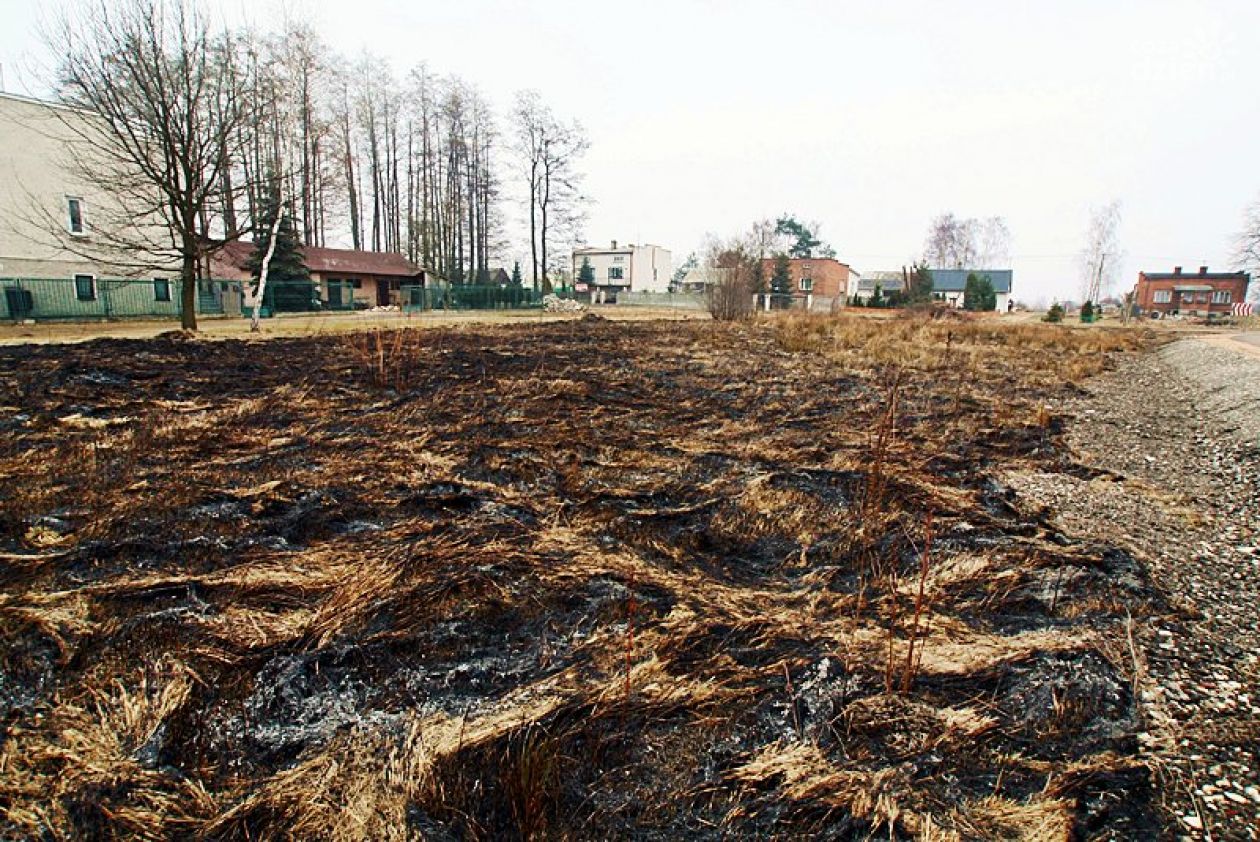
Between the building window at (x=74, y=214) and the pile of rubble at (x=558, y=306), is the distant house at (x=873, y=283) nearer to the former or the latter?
the pile of rubble at (x=558, y=306)

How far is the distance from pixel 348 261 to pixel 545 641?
110ft

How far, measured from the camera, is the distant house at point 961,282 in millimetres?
54969

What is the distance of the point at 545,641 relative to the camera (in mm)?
2496

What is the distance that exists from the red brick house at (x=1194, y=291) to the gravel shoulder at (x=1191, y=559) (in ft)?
190

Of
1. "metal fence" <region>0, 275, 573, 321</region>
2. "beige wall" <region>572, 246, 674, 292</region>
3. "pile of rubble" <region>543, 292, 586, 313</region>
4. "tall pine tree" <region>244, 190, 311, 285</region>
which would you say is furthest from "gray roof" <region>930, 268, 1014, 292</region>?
"tall pine tree" <region>244, 190, 311, 285</region>

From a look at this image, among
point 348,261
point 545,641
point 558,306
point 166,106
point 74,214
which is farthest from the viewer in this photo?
point 558,306

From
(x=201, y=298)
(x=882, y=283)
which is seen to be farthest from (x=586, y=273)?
(x=201, y=298)

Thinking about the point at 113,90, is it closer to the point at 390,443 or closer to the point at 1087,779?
the point at 390,443

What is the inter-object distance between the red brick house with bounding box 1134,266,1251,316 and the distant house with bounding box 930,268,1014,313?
977 centimetres

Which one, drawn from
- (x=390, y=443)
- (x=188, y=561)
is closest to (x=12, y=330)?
(x=390, y=443)

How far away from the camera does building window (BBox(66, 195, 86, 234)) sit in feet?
68.7

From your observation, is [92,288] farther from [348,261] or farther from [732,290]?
[732,290]

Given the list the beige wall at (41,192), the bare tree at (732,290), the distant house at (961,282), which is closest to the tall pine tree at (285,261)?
the beige wall at (41,192)

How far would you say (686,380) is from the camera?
9.45 metres
